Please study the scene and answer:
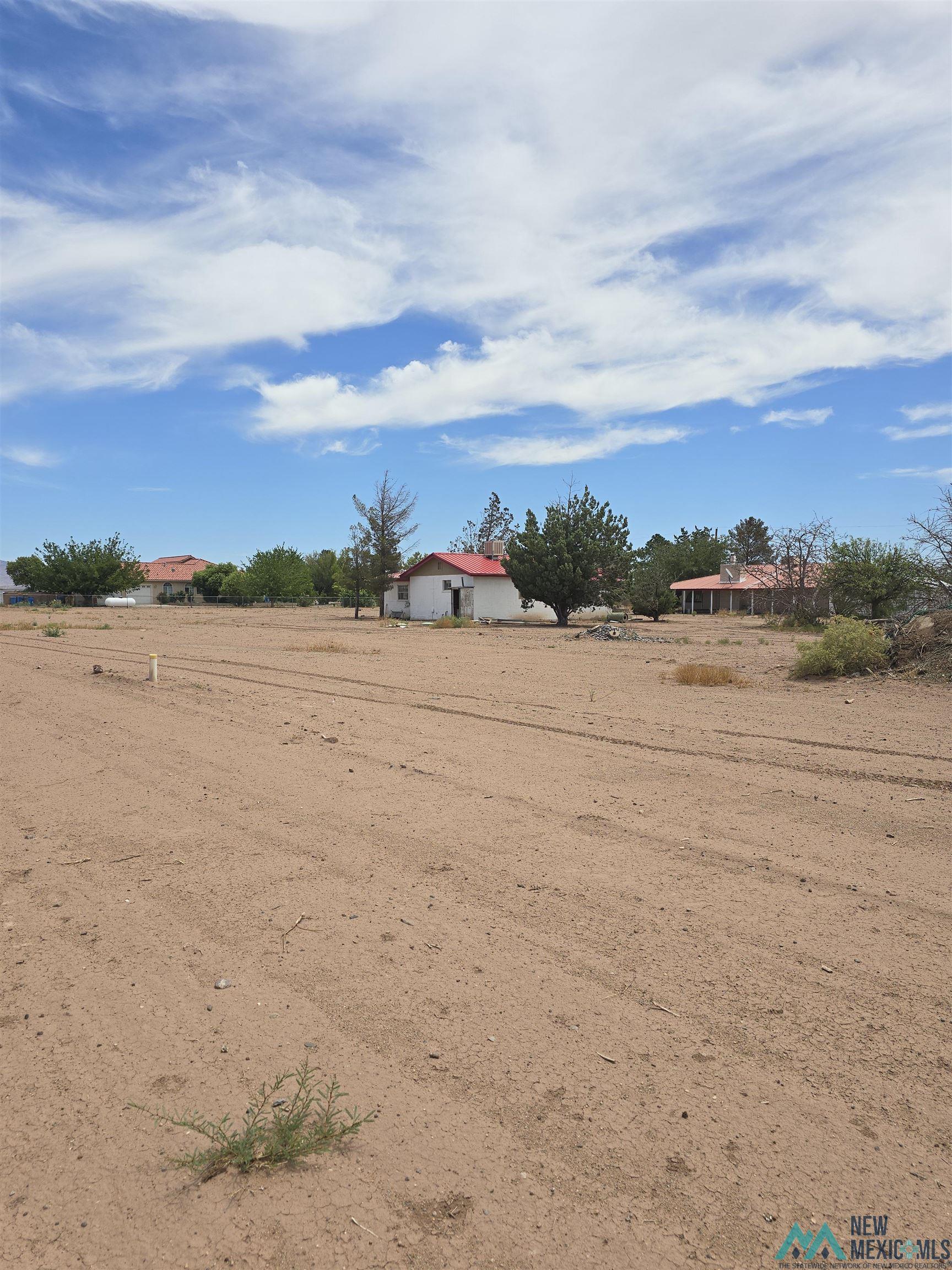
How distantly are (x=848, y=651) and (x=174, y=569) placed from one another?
324 feet

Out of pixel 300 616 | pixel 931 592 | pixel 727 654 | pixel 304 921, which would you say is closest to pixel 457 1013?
pixel 304 921

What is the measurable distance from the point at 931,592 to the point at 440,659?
1098 centimetres

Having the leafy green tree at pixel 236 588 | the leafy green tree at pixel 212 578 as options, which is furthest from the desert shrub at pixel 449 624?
Answer: the leafy green tree at pixel 212 578

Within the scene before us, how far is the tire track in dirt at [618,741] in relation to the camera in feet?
25.2

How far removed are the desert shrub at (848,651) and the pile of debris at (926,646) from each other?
287 millimetres

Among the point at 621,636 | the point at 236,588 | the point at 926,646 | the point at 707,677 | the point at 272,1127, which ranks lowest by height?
the point at 272,1127

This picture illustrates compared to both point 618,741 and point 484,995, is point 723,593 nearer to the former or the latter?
point 618,741

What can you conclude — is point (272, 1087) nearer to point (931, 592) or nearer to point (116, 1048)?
point (116, 1048)

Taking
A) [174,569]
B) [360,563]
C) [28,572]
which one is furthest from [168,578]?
[360,563]

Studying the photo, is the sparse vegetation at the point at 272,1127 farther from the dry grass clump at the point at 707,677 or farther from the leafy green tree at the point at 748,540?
the leafy green tree at the point at 748,540

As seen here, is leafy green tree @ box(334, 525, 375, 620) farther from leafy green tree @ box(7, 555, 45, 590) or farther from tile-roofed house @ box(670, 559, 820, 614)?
leafy green tree @ box(7, 555, 45, 590)

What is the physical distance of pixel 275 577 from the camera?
7744cm

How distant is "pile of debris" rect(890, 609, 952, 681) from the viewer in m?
13.9

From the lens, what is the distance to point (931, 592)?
16.2m
